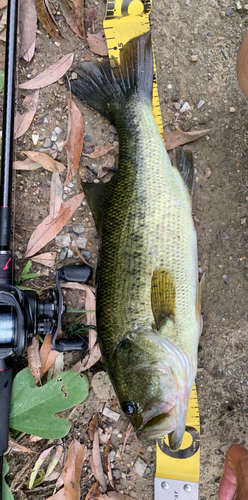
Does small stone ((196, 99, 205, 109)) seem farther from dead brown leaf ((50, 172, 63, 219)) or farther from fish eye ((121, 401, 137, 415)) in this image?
fish eye ((121, 401, 137, 415))

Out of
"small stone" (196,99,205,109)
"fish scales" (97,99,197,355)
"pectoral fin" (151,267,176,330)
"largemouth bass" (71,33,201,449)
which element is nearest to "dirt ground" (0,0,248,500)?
"small stone" (196,99,205,109)

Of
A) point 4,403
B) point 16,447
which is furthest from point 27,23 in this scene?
point 16,447

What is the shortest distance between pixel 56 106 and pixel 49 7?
729 millimetres

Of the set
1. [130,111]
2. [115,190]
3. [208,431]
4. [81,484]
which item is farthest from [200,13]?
[81,484]

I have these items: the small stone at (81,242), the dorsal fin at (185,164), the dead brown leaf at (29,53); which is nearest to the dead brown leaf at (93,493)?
the small stone at (81,242)

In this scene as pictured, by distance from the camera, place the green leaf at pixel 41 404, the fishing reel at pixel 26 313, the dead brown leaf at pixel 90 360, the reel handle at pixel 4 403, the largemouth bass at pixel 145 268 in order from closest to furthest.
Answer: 1. the largemouth bass at pixel 145 268
2. the fishing reel at pixel 26 313
3. the reel handle at pixel 4 403
4. the green leaf at pixel 41 404
5. the dead brown leaf at pixel 90 360

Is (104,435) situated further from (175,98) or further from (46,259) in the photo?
(175,98)

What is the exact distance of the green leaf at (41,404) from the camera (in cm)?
236

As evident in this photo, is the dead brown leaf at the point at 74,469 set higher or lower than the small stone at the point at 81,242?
lower

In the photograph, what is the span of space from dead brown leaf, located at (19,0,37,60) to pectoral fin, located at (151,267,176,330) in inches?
77.6

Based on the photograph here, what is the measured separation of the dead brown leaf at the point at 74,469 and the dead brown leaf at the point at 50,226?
1.47 metres

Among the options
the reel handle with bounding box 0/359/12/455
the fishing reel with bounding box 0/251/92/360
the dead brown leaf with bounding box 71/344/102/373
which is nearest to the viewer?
the fishing reel with bounding box 0/251/92/360

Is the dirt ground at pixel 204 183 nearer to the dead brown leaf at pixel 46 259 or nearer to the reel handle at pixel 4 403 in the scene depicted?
the dead brown leaf at pixel 46 259

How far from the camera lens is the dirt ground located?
2.52 m
